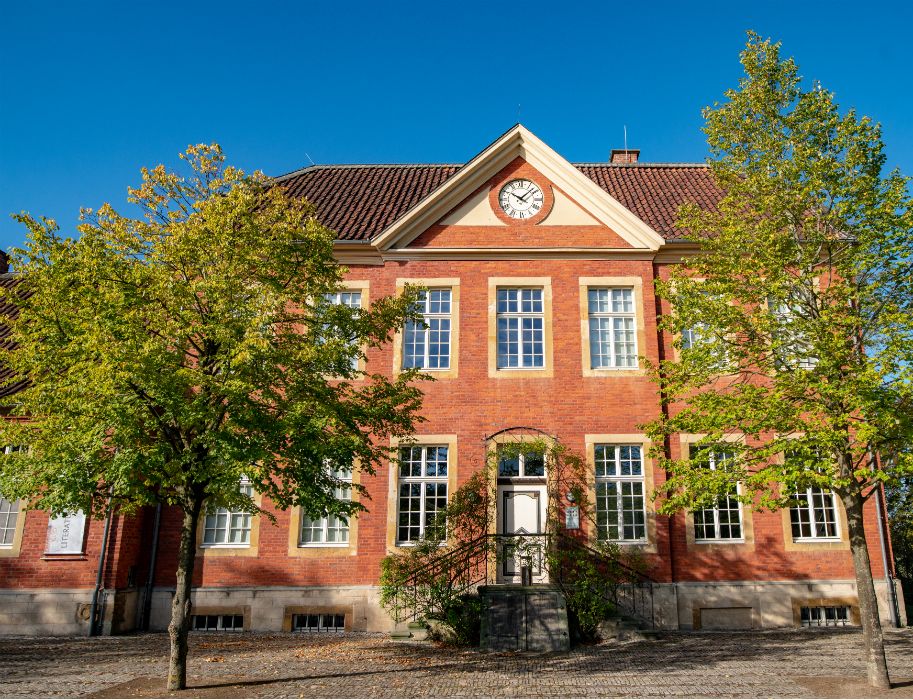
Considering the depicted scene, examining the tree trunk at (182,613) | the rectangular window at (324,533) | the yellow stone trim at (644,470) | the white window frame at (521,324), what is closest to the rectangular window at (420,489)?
the rectangular window at (324,533)

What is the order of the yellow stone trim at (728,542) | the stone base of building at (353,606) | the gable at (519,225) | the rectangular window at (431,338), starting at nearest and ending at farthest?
the stone base of building at (353,606), the yellow stone trim at (728,542), the rectangular window at (431,338), the gable at (519,225)

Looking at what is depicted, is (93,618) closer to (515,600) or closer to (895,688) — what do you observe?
(515,600)

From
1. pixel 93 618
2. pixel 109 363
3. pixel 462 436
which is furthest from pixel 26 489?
pixel 462 436

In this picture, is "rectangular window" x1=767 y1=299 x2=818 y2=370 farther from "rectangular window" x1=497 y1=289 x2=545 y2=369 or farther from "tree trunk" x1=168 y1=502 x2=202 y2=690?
"tree trunk" x1=168 y1=502 x2=202 y2=690

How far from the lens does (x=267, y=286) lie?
9984 mm

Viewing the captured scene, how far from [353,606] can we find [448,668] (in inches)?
177

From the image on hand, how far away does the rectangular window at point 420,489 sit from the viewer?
50.8 ft

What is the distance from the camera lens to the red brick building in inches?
595

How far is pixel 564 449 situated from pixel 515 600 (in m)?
3.90

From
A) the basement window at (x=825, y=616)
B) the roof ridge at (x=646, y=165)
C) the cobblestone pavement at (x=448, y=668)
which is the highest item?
the roof ridge at (x=646, y=165)

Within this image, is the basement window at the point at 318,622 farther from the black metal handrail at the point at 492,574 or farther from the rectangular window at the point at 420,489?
the rectangular window at the point at 420,489

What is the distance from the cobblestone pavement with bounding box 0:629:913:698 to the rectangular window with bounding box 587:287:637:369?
614cm

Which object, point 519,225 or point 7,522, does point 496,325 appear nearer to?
point 519,225

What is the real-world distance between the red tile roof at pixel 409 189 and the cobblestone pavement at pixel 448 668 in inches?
369
